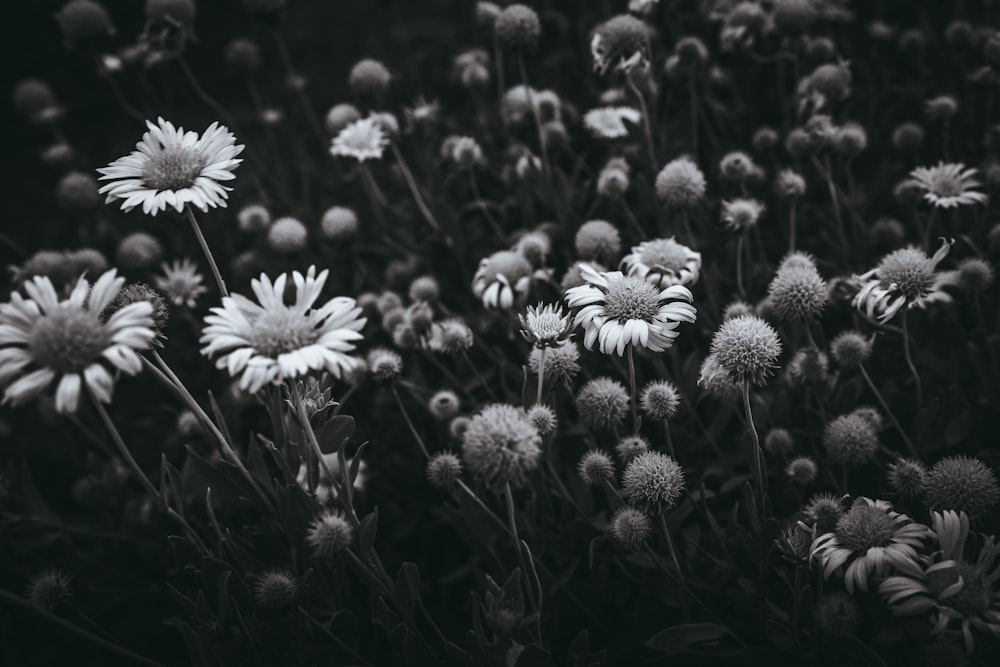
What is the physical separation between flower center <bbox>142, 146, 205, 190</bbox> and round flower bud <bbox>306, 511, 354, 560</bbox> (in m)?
1.01

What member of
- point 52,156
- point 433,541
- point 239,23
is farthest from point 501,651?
point 239,23

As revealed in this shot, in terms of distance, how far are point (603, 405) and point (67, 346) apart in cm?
141

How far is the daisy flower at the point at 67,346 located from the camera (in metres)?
1.57

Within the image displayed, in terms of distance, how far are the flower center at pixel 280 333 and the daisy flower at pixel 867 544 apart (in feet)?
4.50

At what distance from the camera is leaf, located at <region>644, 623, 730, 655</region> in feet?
6.69

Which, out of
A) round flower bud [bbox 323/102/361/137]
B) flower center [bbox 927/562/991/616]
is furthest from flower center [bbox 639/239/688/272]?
round flower bud [bbox 323/102/361/137]

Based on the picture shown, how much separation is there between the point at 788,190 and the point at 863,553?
4.91 ft

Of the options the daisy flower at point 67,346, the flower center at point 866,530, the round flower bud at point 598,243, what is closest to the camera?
the daisy flower at point 67,346

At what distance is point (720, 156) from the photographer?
346cm

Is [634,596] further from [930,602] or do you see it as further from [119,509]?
[119,509]

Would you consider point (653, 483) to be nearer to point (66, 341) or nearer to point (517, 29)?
point (66, 341)

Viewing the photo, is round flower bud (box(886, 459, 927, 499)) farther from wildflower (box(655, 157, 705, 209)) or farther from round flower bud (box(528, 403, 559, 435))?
wildflower (box(655, 157, 705, 209))

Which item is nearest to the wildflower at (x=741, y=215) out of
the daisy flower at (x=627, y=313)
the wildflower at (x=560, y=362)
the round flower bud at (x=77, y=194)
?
the daisy flower at (x=627, y=313)

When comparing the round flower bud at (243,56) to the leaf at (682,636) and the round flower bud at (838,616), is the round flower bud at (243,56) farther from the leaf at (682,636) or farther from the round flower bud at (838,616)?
the round flower bud at (838,616)
